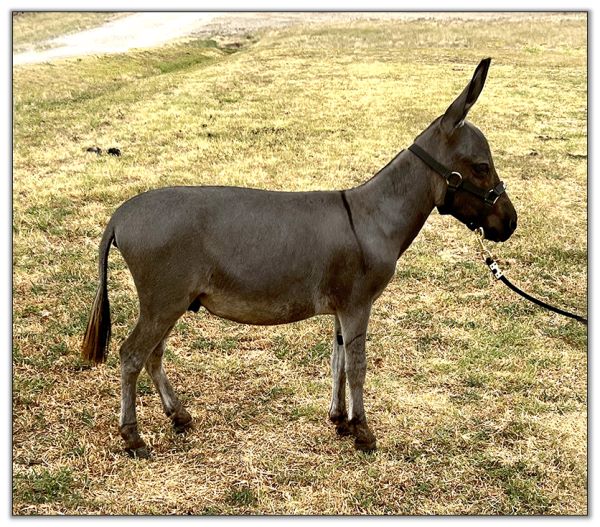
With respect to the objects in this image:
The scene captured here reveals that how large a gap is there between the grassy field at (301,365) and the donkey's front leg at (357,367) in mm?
148

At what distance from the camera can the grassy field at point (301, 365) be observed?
14.6 feet

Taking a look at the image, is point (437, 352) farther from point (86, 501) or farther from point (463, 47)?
point (463, 47)

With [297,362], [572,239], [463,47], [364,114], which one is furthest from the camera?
[463,47]

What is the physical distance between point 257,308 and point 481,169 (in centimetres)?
198

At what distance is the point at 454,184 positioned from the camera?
14.9 ft

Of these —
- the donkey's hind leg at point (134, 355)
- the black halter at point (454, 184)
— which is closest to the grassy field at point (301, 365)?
the donkey's hind leg at point (134, 355)

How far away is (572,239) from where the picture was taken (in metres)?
9.47

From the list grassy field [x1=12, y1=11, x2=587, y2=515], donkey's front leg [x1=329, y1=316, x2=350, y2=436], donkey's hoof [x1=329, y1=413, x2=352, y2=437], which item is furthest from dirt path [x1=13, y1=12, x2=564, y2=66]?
donkey's hoof [x1=329, y1=413, x2=352, y2=437]

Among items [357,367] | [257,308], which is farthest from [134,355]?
[357,367]

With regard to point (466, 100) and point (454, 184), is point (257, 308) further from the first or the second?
point (466, 100)

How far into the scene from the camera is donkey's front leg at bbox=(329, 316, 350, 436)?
16.2 ft

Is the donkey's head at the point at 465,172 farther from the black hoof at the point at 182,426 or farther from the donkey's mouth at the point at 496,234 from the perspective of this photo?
the black hoof at the point at 182,426

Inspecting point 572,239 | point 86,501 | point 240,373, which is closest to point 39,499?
point 86,501

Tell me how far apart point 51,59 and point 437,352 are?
80.0 feet
